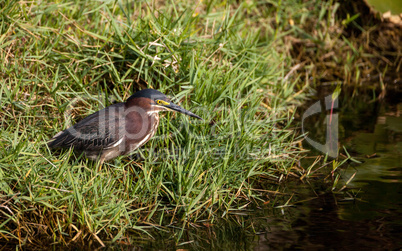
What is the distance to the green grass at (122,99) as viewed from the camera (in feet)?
13.6

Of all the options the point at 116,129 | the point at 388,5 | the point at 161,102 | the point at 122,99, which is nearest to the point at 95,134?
the point at 116,129

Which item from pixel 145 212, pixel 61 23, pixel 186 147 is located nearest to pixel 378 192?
pixel 186 147

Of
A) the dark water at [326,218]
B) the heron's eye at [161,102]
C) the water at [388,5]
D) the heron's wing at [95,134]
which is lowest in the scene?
the dark water at [326,218]

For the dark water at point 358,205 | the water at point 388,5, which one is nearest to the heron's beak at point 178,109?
the dark water at point 358,205

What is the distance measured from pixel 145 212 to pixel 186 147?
0.78 metres

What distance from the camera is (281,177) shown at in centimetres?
516

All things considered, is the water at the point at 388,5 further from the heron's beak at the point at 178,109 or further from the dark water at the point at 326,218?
the heron's beak at the point at 178,109

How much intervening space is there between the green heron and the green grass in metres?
0.13

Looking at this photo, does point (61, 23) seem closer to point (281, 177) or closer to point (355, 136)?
point (281, 177)

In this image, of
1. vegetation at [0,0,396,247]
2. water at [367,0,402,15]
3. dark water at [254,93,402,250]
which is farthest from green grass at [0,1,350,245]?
water at [367,0,402,15]

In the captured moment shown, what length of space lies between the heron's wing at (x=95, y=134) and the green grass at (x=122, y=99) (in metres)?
0.13

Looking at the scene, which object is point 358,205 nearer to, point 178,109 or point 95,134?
point 178,109

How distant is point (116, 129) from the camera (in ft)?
15.9

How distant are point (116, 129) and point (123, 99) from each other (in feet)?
2.53
